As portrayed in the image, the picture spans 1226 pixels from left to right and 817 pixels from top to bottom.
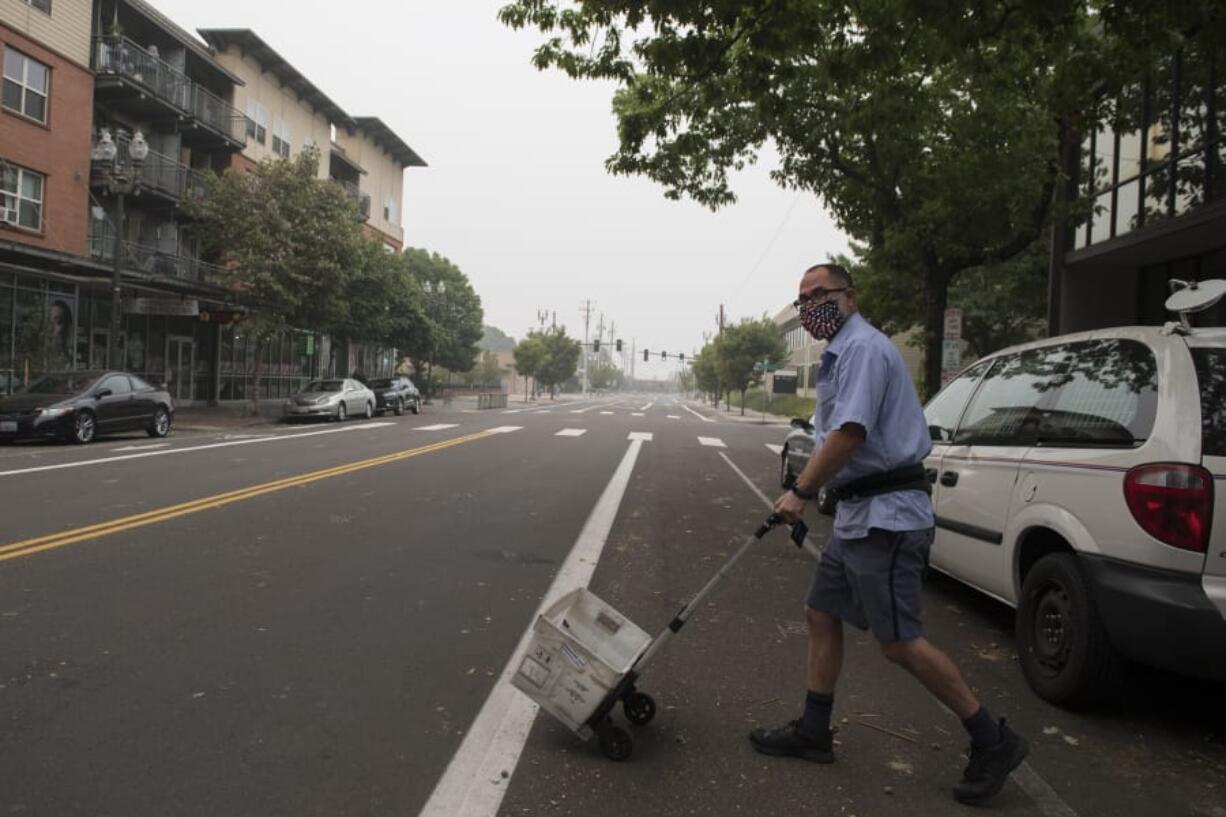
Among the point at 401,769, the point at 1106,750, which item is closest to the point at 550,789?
the point at 401,769

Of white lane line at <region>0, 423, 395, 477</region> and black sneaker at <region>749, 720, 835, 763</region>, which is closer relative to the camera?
black sneaker at <region>749, 720, 835, 763</region>

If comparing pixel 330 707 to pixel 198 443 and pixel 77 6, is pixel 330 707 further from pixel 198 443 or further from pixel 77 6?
pixel 77 6

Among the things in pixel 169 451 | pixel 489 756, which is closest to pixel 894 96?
pixel 489 756

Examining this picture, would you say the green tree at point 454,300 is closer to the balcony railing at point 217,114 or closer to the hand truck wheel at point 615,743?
the balcony railing at point 217,114

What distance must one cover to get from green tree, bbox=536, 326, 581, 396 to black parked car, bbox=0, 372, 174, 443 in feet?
199

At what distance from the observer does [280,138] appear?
35.8 meters

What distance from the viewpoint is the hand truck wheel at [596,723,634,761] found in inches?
130

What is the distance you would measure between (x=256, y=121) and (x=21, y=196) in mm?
13516

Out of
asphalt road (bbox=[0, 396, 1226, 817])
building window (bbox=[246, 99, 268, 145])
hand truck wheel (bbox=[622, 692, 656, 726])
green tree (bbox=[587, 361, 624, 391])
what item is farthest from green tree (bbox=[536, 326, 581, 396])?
hand truck wheel (bbox=[622, 692, 656, 726])

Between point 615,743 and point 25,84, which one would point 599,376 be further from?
point 615,743

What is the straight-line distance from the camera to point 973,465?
200 inches

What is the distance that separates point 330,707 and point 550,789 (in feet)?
4.02

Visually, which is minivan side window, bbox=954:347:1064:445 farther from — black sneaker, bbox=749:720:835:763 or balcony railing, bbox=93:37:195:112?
balcony railing, bbox=93:37:195:112

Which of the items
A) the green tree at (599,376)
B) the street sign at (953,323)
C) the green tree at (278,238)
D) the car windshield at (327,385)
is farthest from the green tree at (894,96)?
the green tree at (599,376)
